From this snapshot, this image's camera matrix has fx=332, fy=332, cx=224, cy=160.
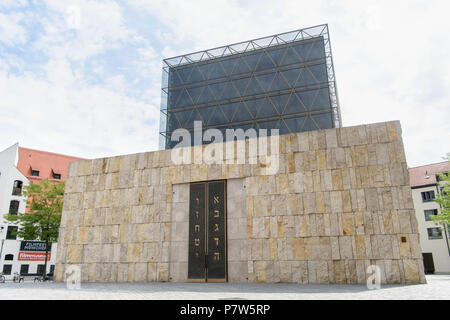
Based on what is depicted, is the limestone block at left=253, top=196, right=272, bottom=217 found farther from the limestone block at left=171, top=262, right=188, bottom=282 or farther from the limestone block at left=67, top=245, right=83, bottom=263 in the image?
the limestone block at left=67, top=245, right=83, bottom=263

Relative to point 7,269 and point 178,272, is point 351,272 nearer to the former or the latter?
point 178,272

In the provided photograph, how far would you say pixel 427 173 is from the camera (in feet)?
169

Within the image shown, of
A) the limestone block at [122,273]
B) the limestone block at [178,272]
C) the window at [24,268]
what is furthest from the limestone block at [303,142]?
the window at [24,268]

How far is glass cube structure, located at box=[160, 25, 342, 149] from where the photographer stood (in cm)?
4044

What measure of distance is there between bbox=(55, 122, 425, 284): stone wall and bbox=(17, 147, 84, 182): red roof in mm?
30627

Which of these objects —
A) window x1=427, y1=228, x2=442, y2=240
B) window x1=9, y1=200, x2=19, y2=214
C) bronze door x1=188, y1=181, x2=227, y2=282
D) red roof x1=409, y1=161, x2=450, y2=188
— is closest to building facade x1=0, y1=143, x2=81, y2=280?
window x1=9, y1=200, x2=19, y2=214

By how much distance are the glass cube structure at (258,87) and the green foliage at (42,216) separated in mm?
16558

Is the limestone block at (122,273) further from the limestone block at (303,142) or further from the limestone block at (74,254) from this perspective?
the limestone block at (303,142)

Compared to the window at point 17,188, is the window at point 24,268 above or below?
below

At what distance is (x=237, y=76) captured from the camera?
146 feet

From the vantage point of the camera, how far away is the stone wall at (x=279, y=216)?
56.8ft

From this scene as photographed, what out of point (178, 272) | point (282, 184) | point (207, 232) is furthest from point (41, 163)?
point (282, 184)

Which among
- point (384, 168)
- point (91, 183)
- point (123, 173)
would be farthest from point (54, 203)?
point (384, 168)
